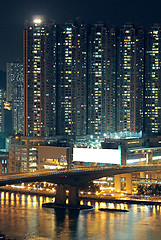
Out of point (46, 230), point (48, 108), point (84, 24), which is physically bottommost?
point (46, 230)

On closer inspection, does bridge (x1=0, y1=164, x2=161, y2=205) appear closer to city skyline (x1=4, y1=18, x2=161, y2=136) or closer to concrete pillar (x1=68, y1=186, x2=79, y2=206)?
concrete pillar (x1=68, y1=186, x2=79, y2=206)

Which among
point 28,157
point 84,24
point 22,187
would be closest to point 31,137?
point 28,157

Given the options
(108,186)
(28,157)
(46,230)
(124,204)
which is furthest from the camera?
(28,157)

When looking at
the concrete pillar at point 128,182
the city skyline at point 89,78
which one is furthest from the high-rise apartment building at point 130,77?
the concrete pillar at point 128,182

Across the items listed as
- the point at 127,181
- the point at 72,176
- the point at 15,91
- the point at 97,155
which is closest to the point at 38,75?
the point at 97,155

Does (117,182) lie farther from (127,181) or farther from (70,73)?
(70,73)

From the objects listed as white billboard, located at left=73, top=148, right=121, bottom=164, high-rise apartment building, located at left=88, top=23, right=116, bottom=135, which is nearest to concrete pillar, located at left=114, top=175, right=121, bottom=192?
white billboard, located at left=73, top=148, right=121, bottom=164

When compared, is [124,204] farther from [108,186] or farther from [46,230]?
[46,230]
